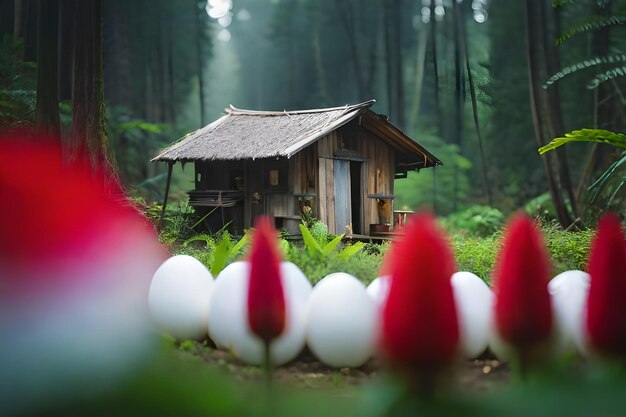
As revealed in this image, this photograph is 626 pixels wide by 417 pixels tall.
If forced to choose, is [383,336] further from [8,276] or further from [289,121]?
[289,121]

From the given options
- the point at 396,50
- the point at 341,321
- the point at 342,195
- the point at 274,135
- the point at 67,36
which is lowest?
the point at 341,321

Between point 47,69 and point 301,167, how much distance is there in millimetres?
5126

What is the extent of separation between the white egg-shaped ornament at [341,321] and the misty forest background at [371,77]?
1.61 meters

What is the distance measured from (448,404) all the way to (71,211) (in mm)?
744

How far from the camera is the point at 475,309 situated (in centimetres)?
273

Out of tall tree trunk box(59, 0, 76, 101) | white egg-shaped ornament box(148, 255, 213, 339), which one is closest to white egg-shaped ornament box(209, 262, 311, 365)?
white egg-shaped ornament box(148, 255, 213, 339)

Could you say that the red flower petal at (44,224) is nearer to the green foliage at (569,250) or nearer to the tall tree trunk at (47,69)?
the tall tree trunk at (47,69)

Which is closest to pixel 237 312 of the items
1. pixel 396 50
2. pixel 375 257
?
pixel 375 257

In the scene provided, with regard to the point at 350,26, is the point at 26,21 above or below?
below

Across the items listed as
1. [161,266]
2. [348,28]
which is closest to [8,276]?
[161,266]

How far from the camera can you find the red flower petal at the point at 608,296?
1156 millimetres

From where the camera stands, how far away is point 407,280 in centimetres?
94

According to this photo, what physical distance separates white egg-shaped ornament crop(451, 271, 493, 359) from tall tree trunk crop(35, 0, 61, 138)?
2521mm

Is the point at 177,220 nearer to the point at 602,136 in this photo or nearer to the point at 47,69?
the point at 47,69
